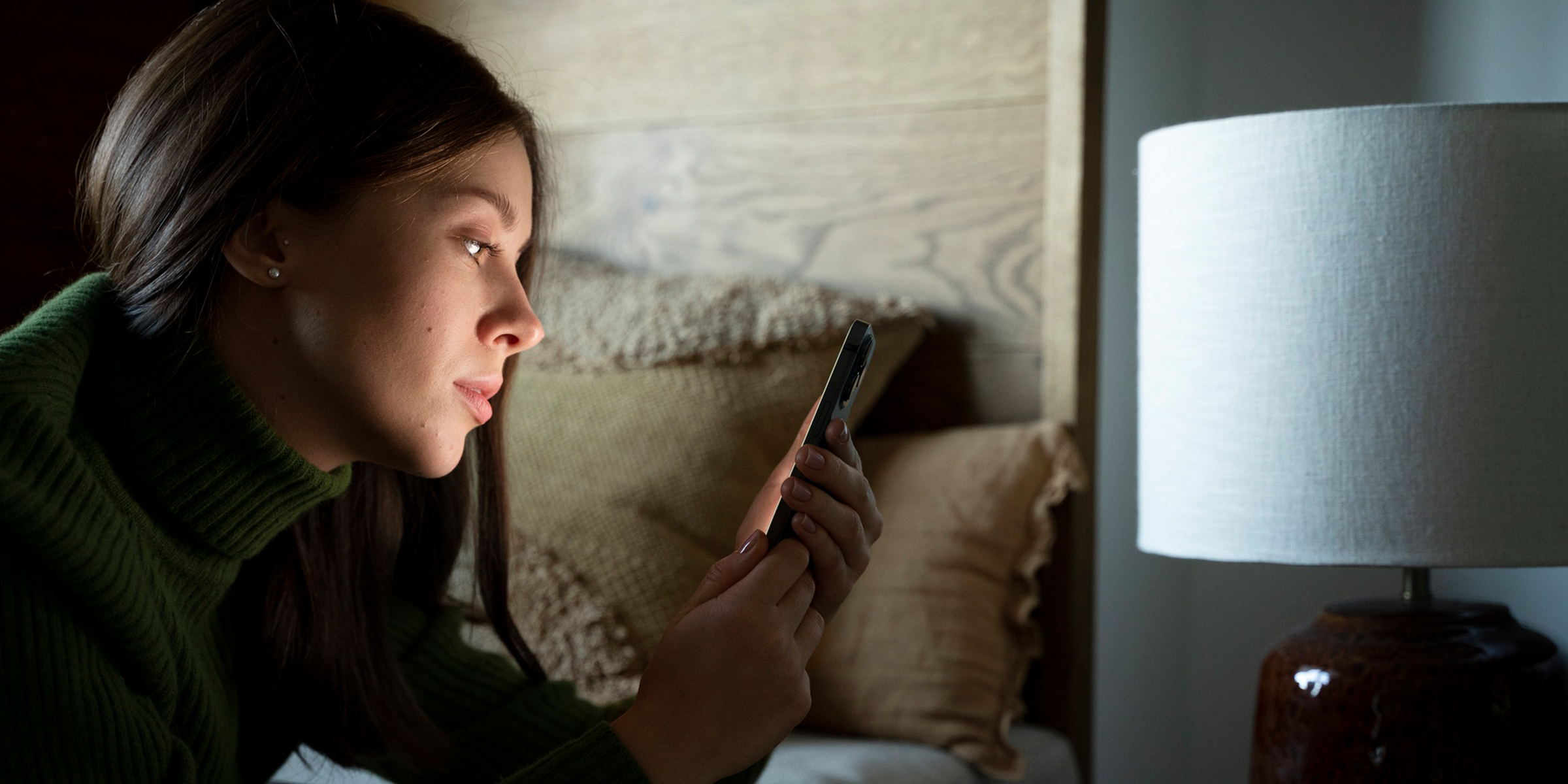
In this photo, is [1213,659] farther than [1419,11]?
Yes

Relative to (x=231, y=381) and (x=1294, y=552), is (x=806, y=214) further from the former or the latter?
(x=231, y=381)

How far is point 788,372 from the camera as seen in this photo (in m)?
1.41

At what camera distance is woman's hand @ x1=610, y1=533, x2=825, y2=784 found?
69 cm

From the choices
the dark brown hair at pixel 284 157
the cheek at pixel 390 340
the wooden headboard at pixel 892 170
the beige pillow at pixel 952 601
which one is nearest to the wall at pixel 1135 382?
the wooden headboard at pixel 892 170

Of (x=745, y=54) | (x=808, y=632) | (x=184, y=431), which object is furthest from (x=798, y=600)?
(x=745, y=54)

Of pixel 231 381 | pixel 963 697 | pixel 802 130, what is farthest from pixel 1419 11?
pixel 231 381

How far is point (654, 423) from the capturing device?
4.43 feet

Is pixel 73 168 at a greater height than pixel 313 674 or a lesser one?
greater

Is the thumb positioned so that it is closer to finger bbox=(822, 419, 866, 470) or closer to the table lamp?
finger bbox=(822, 419, 866, 470)

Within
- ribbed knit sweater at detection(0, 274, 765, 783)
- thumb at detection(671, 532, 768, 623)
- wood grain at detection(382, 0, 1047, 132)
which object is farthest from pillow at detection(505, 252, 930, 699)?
thumb at detection(671, 532, 768, 623)

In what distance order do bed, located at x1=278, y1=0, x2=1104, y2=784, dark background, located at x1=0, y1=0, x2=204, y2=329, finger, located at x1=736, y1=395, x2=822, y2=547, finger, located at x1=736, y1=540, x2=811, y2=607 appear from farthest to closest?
bed, located at x1=278, y1=0, x2=1104, y2=784 → dark background, located at x1=0, y1=0, x2=204, y2=329 → finger, located at x1=736, y1=395, x2=822, y2=547 → finger, located at x1=736, y1=540, x2=811, y2=607

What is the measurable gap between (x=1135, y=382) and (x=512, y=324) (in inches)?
46.2

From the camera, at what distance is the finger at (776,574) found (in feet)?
2.36

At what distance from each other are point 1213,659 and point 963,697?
58 cm
